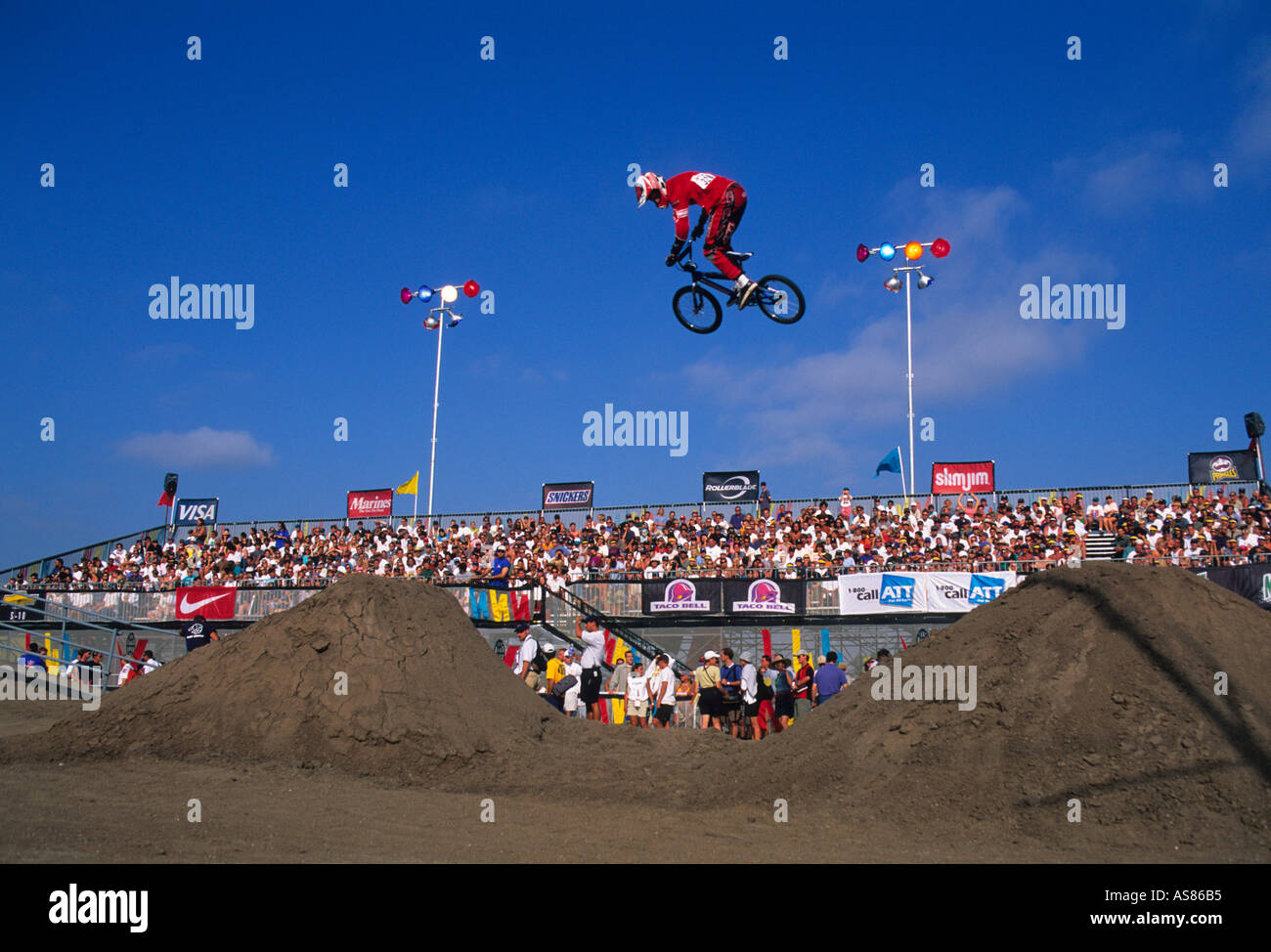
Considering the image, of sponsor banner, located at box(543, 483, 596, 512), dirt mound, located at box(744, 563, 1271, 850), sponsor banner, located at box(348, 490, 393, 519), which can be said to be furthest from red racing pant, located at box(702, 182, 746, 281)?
sponsor banner, located at box(348, 490, 393, 519)

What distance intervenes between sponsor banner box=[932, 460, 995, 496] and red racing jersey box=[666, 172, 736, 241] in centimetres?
2012

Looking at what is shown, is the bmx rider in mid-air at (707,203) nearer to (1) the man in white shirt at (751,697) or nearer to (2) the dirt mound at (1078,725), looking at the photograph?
(2) the dirt mound at (1078,725)

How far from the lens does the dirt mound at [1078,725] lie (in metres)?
8.98

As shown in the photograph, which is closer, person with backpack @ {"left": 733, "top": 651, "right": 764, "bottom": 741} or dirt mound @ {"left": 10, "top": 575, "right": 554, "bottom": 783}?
dirt mound @ {"left": 10, "top": 575, "right": 554, "bottom": 783}

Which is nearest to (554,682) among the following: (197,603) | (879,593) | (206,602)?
(879,593)

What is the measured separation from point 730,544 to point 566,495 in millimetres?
7956

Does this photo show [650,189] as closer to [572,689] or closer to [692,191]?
[692,191]

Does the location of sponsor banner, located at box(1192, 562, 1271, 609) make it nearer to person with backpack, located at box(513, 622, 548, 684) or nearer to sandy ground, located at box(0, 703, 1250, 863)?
sandy ground, located at box(0, 703, 1250, 863)

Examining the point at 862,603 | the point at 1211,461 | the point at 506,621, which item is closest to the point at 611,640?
the point at 506,621

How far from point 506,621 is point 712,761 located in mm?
11792

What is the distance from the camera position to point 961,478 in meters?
30.6

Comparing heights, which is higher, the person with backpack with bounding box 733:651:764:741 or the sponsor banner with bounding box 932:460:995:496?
the sponsor banner with bounding box 932:460:995:496

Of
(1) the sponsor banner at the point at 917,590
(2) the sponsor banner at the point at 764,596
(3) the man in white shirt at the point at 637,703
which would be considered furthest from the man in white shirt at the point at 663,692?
(1) the sponsor banner at the point at 917,590

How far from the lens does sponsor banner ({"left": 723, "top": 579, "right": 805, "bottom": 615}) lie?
24.0 metres
